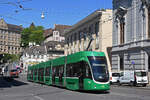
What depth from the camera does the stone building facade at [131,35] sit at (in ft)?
104

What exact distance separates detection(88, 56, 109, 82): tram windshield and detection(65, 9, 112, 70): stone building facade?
19.5 metres

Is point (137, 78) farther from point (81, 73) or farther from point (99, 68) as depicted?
point (99, 68)

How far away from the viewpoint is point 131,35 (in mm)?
33969

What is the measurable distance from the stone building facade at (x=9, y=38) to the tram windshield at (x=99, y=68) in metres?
114

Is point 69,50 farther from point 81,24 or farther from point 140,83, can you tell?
point 140,83

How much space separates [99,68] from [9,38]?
124 meters

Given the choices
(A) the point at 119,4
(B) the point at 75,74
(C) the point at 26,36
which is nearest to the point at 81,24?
(A) the point at 119,4

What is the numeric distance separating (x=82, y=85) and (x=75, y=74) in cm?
166

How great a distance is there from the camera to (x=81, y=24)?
5322 centimetres

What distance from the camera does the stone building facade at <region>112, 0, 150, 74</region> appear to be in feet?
104

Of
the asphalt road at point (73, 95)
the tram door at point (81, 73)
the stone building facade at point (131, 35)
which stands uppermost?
the stone building facade at point (131, 35)

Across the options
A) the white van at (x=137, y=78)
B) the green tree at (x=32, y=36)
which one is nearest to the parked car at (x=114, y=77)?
the white van at (x=137, y=78)

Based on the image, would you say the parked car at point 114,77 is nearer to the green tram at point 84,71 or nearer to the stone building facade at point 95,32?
the stone building facade at point 95,32

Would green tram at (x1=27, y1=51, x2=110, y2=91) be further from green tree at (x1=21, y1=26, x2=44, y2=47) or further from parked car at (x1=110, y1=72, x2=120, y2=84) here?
green tree at (x1=21, y1=26, x2=44, y2=47)
